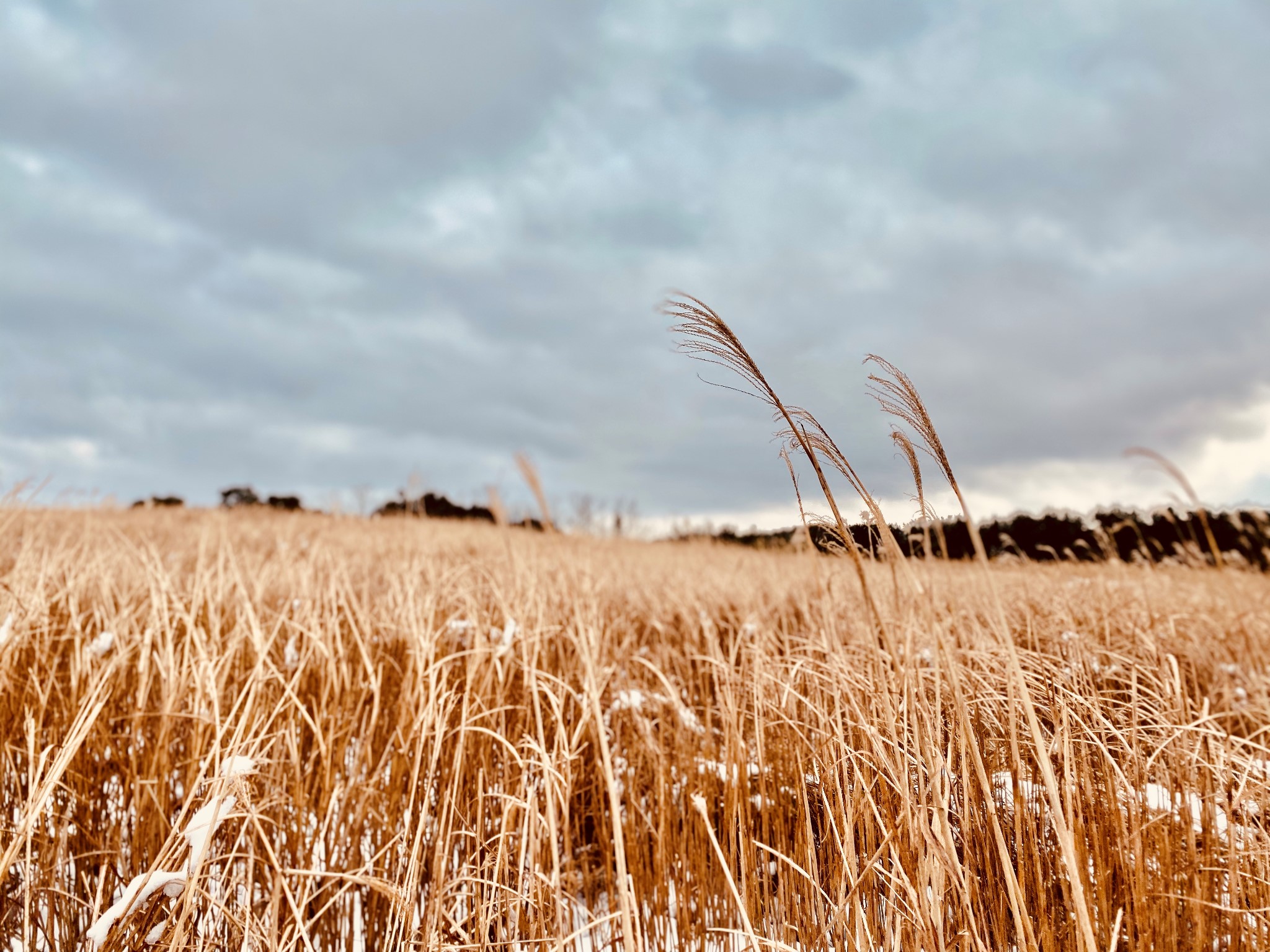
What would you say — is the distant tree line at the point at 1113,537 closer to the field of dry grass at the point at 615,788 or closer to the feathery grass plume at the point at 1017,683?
the field of dry grass at the point at 615,788

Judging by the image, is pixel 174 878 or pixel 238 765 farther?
pixel 238 765

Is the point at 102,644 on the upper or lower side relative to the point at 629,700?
upper

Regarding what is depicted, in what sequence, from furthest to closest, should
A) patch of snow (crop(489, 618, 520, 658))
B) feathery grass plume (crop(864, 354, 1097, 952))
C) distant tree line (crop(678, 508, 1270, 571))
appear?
distant tree line (crop(678, 508, 1270, 571)) < patch of snow (crop(489, 618, 520, 658)) < feathery grass plume (crop(864, 354, 1097, 952))

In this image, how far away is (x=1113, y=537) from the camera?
7.78 m

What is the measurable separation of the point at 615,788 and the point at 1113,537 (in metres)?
8.47

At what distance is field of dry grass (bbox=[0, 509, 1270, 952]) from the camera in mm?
1389

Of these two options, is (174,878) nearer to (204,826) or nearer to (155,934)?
(204,826)

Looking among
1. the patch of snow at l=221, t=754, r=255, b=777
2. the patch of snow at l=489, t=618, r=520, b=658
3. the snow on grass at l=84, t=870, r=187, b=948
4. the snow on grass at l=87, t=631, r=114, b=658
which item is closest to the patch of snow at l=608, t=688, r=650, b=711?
the patch of snow at l=489, t=618, r=520, b=658

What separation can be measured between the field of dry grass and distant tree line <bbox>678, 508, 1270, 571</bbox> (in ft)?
9.38

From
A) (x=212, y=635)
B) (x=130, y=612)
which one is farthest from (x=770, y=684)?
(x=130, y=612)

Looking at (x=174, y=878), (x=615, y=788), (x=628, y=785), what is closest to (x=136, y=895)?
(x=174, y=878)

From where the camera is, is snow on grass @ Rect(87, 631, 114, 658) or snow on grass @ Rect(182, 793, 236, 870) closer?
snow on grass @ Rect(182, 793, 236, 870)

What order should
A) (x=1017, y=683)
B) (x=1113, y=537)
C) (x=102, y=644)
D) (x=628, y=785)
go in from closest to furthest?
(x=1017, y=683) → (x=628, y=785) → (x=102, y=644) → (x=1113, y=537)

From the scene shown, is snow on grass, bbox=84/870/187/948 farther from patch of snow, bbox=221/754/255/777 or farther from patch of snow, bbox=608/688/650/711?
patch of snow, bbox=608/688/650/711
